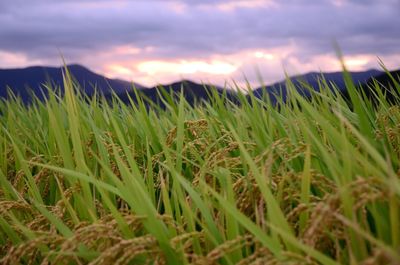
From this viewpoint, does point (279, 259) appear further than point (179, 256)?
No

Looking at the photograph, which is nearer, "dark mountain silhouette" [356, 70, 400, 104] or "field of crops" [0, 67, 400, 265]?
"field of crops" [0, 67, 400, 265]

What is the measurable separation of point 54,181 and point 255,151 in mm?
1034

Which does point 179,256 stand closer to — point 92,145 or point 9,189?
point 9,189

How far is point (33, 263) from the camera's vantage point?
6.75 ft

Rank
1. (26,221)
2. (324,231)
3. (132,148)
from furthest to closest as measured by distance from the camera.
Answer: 1. (132,148)
2. (26,221)
3. (324,231)

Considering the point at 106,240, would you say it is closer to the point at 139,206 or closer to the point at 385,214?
the point at 139,206

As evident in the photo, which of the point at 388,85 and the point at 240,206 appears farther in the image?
the point at 388,85

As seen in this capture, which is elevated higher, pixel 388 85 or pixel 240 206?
pixel 388 85

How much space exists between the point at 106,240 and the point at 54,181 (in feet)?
3.08

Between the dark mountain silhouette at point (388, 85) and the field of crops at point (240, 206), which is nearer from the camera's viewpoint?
the field of crops at point (240, 206)

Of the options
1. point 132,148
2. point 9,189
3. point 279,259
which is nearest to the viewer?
point 279,259

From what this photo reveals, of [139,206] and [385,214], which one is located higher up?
[139,206]

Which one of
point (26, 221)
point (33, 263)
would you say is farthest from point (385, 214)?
point (26, 221)

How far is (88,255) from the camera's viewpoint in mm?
1729
